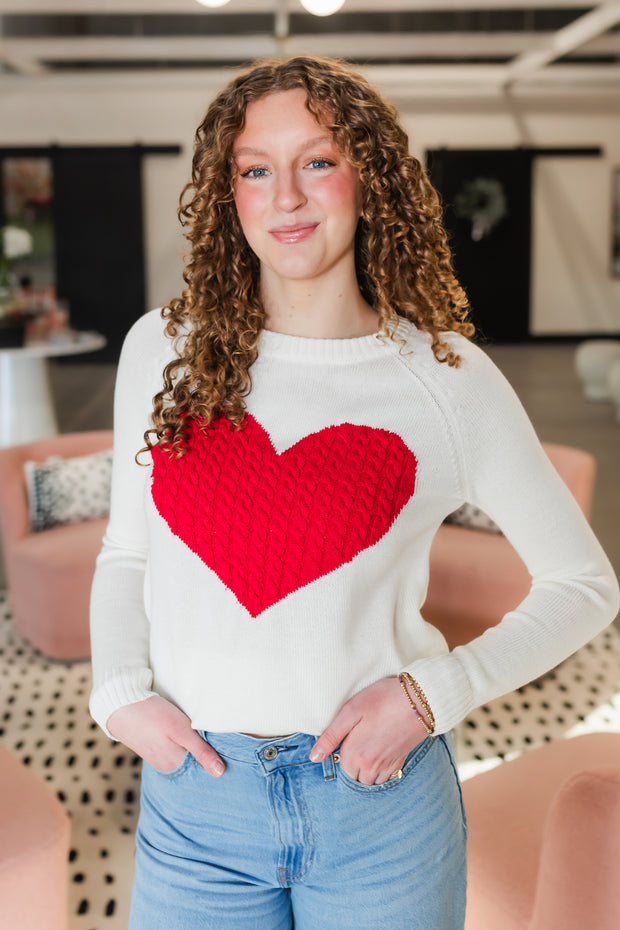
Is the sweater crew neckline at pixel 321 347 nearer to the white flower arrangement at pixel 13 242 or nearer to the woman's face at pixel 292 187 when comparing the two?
the woman's face at pixel 292 187

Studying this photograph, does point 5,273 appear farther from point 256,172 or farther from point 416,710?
point 416,710

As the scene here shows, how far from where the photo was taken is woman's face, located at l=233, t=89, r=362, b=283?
1.19 m

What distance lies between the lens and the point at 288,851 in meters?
1.10

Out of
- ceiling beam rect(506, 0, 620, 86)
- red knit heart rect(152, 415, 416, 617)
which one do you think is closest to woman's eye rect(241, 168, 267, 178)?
red knit heart rect(152, 415, 416, 617)

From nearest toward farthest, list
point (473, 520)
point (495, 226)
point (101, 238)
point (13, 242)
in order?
point (473, 520) → point (13, 242) → point (101, 238) → point (495, 226)

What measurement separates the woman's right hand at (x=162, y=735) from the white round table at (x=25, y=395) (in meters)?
5.19

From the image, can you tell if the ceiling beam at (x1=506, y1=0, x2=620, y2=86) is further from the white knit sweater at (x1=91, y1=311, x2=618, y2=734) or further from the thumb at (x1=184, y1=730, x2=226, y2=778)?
the thumb at (x1=184, y1=730, x2=226, y2=778)

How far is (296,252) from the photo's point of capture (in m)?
1.21

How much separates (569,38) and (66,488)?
809 centimetres

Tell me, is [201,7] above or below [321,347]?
above

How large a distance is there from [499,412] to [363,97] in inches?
17.7

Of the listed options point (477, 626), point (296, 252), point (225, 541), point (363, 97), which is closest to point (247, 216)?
point (296, 252)

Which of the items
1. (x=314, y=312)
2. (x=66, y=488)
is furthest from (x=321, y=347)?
(x=66, y=488)

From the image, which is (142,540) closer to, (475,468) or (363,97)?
(475,468)
